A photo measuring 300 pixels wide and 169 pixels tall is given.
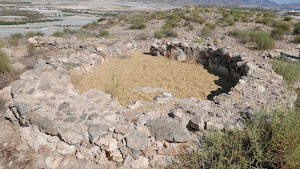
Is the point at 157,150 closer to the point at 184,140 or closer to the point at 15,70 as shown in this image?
the point at 184,140

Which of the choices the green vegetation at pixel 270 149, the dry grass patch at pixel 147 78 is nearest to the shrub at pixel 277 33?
the dry grass patch at pixel 147 78

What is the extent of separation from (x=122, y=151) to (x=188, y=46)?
6.44m

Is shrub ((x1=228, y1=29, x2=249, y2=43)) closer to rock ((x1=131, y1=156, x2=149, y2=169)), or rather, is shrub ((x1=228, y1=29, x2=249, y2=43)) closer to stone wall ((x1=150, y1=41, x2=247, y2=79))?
stone wall ((x1=150, y1=41, x2=247, y2=79))

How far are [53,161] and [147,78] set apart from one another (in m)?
3.91

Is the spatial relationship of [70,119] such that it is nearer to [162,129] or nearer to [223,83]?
[162,129]

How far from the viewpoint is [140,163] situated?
113 inches

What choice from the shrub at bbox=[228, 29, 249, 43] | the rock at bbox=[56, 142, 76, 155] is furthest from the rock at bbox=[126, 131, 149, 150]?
the shrub at bbox=[228, 29, 249, 43]

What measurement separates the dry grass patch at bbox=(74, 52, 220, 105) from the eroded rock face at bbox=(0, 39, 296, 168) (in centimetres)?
73

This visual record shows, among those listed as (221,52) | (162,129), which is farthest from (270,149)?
(221,52)

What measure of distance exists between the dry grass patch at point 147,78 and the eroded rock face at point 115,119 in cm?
73

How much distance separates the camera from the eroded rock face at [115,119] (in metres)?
2.96

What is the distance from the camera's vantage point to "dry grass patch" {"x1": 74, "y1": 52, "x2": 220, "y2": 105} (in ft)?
16.7

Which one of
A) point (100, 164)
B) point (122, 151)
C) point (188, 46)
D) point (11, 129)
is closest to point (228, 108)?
point (122, 151)

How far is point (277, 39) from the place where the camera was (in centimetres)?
1329
